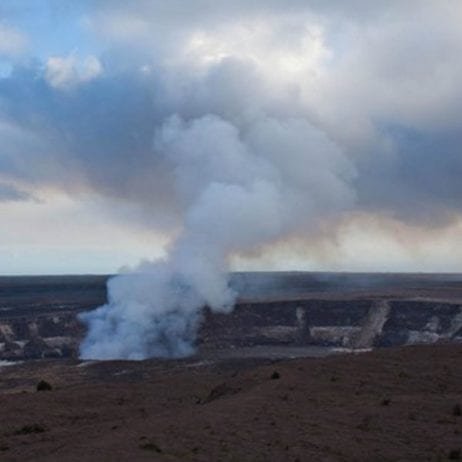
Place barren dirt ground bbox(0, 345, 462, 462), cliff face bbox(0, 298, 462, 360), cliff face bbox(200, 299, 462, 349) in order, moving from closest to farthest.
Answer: barren dirt ground bbox(0, 345, 462, 462) → cliff face bbox(0, 298, 462, 360) → cliff face bbox(200, 299, 462, 349)

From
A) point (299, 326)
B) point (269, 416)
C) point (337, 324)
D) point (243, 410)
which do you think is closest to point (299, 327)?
point (299, 326)

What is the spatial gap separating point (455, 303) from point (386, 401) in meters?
72.5

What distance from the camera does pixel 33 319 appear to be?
93.4 metres

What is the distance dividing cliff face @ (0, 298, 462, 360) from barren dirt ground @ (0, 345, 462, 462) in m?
40.8

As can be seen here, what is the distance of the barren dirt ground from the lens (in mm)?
20000

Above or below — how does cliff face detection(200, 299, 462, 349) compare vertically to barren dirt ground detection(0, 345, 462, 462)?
below

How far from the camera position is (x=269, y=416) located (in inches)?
953

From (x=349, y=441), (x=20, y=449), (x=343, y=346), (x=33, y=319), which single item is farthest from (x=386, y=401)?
(x=33, y=319)

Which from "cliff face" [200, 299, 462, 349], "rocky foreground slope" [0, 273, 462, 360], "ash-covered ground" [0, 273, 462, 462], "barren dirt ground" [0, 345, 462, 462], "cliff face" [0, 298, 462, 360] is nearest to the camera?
"barren dirt ground" [0, 345, 462, 462]

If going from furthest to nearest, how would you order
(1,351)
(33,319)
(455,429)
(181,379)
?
(33,319)
(1,351)
(181,379)
(455,429)

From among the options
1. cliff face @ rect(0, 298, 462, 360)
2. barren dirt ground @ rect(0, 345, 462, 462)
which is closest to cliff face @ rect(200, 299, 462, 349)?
cliff face @ rect(0, 298, 462, 360)

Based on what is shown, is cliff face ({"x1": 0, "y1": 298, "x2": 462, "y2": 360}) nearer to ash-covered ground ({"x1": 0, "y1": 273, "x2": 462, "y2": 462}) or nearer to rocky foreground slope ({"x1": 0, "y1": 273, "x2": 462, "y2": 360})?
rocky foreground slope ({"x1": 0, "y1": 273, "x2": 462, "y2": 360})

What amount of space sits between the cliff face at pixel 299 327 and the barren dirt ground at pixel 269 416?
40.8 metres

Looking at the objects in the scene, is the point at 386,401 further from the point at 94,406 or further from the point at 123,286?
the point at 123,286
